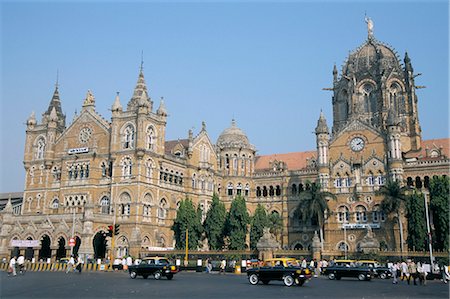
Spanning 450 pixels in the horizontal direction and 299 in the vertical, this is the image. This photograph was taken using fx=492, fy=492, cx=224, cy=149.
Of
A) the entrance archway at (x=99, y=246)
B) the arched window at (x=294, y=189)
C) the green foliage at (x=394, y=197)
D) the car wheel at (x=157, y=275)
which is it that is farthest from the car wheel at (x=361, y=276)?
the arched window at (x=294, y=189)

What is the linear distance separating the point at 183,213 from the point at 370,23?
48.6 m

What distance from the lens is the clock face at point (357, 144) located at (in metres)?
69.1

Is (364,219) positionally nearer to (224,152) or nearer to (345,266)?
(224,152)

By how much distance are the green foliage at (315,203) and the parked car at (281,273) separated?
3412 cm

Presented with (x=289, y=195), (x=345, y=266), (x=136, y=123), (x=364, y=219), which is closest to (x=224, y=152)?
(x=289, y=195)

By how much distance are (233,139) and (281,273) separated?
49.5 m

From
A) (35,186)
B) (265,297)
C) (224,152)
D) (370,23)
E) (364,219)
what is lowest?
(265,297)

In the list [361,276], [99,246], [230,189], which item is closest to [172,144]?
[230,189]

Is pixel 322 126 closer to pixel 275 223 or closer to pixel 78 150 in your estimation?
pixel 275 223

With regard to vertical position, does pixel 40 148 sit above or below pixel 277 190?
above

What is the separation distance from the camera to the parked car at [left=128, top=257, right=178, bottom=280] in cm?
3366

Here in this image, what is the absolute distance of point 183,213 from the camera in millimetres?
60406

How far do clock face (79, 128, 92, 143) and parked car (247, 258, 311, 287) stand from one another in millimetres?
43365

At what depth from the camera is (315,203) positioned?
6419 cm
